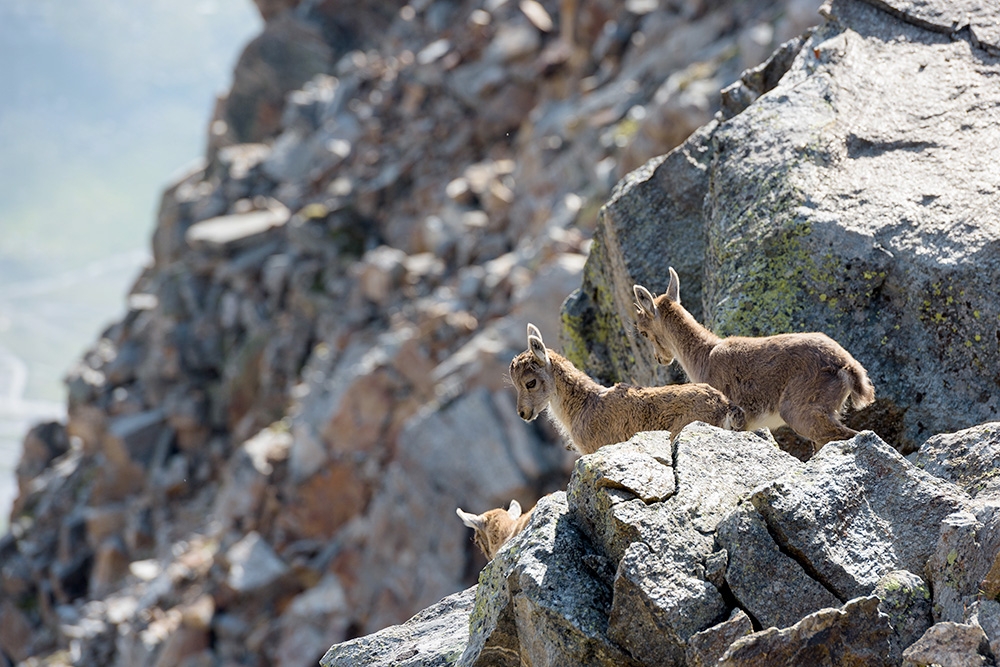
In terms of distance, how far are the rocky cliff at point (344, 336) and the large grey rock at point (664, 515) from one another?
16.6 metres

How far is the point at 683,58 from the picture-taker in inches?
1500

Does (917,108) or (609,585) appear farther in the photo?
(917,108)

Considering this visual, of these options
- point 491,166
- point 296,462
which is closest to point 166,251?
point 491,166

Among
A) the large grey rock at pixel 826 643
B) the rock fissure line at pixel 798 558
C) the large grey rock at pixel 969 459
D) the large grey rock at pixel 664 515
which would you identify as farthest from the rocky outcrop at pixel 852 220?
the large grey rock at pixel 826 643

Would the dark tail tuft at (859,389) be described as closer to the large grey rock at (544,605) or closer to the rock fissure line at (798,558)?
the rock fissure line at (798,558)

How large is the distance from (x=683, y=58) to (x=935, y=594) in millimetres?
35128

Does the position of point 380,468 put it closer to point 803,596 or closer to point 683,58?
point 683,58

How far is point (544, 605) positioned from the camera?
19.7ft

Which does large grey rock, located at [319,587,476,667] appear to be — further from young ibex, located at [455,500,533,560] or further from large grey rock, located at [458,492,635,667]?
young ibex, located at [455,500,533,560]

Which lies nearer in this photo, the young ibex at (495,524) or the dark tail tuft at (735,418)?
the dark tail tuft at (735,418)

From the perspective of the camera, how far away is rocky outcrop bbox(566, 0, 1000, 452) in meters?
8.58

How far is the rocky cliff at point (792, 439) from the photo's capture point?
19.0 feet

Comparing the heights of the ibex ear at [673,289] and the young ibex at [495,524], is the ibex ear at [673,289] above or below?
above

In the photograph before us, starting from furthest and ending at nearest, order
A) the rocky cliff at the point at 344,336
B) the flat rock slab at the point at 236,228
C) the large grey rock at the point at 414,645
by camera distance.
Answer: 1. the flat rock slab at the point at 236,228
2. the rocky cliff at the point at 344,336
3. the large grey rock at the point at 414,645
